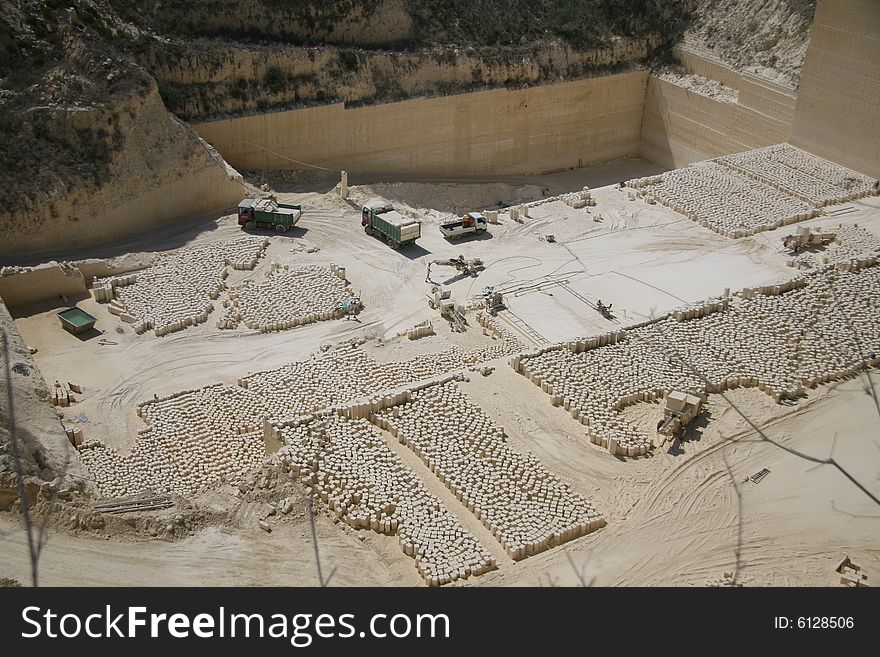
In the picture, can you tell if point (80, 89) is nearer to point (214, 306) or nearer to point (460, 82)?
point (214, 306)

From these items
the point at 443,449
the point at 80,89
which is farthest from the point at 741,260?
the point at 80,89

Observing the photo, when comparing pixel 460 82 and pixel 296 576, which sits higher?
pixel 460 82

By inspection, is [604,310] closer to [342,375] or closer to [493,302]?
[493,302]

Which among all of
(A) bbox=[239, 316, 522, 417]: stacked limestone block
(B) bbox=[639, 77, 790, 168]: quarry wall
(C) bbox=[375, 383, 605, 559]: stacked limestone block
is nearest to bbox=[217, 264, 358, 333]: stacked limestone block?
(A) bbox=[239, 316, 522, 417]: stacked limestone block

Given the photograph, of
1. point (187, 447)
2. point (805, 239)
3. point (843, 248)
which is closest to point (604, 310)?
point (805, 239)

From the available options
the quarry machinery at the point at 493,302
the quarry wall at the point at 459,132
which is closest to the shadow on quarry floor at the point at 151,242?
the quarry wall at the point at 459,132

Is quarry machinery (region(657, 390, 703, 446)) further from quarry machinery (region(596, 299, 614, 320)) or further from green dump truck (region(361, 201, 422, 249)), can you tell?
green dump truck (region(361, 201, 422, 249))
